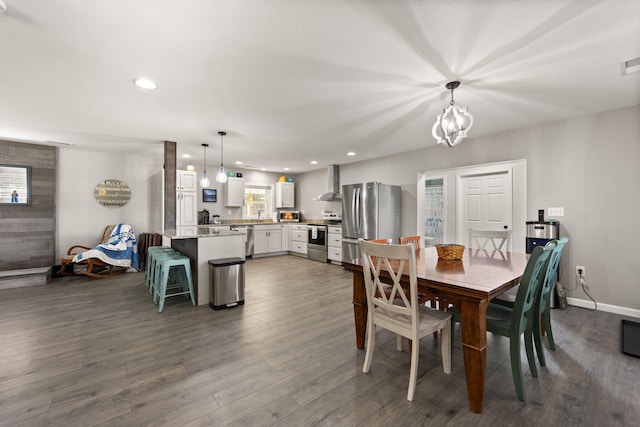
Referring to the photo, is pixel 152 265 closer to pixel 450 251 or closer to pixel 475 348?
pixel 450 251

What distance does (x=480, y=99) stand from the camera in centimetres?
287

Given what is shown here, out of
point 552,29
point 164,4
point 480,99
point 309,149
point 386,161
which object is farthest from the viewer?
point 386,161

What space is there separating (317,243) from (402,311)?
4.77 m

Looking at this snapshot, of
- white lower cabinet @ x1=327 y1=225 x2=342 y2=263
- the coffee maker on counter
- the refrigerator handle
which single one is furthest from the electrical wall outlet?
the coffee maker on counter

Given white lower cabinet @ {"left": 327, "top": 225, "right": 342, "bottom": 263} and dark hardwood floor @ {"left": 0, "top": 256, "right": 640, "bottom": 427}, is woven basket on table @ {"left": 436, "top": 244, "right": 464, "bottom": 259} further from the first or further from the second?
white lower cabinet @ {"left": 327, "top": 225, "right": 342, "bottom": 263}

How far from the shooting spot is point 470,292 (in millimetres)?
1553

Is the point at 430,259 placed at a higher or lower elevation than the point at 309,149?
lower

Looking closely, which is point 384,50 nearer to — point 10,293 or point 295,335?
point 295,335

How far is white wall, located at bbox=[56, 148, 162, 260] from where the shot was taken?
17.1 feet

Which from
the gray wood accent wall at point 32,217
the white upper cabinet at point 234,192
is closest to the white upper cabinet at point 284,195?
the white upper cabinet at point 234,192

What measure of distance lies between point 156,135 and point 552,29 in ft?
15.5

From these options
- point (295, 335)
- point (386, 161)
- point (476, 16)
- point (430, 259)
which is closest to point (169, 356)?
point (295, 335)

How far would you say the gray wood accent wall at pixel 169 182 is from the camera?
4598 millimetres

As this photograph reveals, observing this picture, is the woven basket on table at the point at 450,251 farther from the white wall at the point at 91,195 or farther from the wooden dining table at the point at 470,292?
the white wall at the point at 91,195
